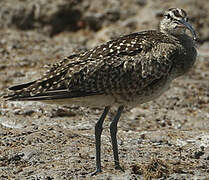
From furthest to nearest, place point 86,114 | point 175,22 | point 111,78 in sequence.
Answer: point 86,114, point 175,22, point 111,78

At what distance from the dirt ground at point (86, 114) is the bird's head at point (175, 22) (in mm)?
1674

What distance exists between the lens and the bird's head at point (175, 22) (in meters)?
7.97

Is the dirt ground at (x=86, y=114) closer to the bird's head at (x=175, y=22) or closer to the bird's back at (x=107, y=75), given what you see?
the bird's back at (x=107, y=75)

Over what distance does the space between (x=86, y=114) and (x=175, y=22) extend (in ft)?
9.01

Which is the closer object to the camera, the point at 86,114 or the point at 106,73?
the point at 106,73

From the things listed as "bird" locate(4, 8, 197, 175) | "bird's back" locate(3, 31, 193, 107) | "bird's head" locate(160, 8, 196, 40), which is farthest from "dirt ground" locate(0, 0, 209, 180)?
"bird's head" locate(160, 8, 196, 40)

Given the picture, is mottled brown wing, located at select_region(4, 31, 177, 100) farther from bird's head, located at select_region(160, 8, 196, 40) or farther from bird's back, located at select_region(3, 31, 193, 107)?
bird's head, located at select_region(160, 8, 196, 40)

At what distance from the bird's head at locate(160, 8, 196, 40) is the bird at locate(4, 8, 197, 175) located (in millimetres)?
464

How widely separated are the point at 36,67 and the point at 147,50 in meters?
5.02

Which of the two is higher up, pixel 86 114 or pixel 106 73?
pixel 106 73

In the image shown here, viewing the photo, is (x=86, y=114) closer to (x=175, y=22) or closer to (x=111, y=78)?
(x=175, y=22)

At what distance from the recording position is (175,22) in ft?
26.4

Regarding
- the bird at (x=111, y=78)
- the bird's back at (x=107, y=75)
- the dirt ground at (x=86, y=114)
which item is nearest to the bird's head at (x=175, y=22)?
the bird at (x=111, y=78)

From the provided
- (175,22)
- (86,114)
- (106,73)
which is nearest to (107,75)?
(106,73)
